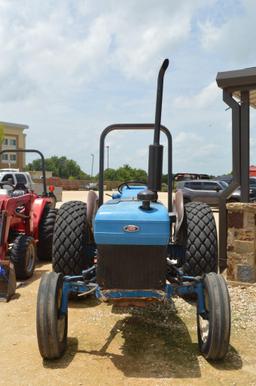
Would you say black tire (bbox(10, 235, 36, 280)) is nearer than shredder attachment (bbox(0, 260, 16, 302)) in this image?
No

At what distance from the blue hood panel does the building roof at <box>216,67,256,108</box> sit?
3717mm

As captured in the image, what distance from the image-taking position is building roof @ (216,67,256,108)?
673 centimetres

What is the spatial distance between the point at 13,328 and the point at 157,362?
1602 mm

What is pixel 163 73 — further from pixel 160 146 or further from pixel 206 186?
pixel 206 186

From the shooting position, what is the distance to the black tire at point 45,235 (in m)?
8.10

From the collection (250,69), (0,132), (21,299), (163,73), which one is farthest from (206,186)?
(0,132)

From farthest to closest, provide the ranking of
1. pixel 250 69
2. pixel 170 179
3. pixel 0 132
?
1. pixel 0 132
2. pixel 250 69
3. pixel 170 179

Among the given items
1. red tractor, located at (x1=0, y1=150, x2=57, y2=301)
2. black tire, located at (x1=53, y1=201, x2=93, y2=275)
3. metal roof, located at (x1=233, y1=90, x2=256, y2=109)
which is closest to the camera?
black tire, located at (x1=53, y1=201, x2=93, y2=275)

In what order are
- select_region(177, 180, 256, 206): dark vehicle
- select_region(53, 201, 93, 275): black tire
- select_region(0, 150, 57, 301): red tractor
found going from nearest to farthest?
select_region(53, 201, 93, 275): black tire, select_region(0, 150, 57, 301): red tractor, select_region(177, 180, 256, 206): dark vehicle

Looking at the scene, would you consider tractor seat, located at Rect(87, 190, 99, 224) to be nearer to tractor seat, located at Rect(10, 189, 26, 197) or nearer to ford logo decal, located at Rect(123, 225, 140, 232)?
ford logo decal, located at Rect(123, 225, 140, 232)

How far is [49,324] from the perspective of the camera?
3.68 m

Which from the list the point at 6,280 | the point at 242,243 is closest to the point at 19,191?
the point at 6,280

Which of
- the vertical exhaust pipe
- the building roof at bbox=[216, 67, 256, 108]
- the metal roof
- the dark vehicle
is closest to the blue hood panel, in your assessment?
the vertical exhaust pipe

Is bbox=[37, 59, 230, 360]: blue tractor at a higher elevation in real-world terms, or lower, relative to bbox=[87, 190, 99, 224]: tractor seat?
lower
